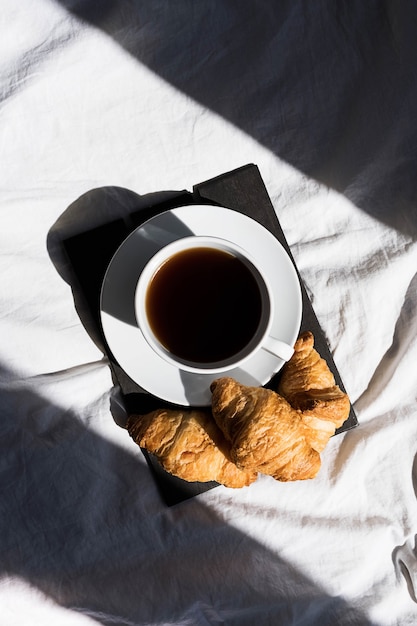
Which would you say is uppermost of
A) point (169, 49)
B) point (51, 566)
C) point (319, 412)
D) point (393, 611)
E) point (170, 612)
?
point (169, 49)

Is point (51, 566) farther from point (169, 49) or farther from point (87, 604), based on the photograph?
point (169, 49)

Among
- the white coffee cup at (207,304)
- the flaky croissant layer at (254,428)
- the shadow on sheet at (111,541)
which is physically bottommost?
the shadow on sheet at (111,541)

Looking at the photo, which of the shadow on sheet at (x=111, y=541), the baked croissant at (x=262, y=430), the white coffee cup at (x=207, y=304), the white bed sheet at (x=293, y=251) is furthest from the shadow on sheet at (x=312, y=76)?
the shadow on sheet at (x=111, y=541)

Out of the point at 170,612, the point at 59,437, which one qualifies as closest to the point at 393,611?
the point at 170,612

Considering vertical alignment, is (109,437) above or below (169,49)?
below

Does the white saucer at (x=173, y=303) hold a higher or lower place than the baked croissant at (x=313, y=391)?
higher

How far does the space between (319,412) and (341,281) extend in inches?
11.3

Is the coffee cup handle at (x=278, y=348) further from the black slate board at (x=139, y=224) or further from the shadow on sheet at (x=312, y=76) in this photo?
the shadow on sheet at (x=312, y=76)

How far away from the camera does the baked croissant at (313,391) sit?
1.06m

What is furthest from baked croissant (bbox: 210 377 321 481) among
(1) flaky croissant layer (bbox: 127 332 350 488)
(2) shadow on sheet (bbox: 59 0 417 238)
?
(2) shadow on sheet (bbox: 59 0 417 238)

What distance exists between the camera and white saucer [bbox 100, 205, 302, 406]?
1071 mm

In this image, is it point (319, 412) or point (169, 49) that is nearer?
point (319, 412)

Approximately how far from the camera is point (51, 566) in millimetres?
1132

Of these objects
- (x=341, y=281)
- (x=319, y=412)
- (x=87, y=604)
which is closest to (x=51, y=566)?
(x=87, y=604)
